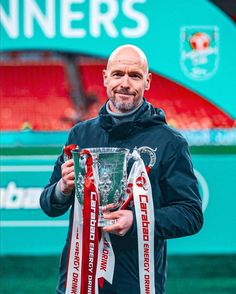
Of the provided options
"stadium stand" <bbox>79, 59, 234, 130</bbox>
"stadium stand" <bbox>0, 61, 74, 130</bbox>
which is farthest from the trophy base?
"stadium stand" <bbox>0, 61, 74, 130</bbox>

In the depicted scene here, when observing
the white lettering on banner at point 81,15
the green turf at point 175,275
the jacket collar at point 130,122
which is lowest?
the green turf at point 175,275

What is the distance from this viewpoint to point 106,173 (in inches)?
88.7

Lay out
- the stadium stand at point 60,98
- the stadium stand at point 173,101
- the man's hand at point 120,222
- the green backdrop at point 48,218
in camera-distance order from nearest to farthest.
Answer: the man's hand at point 120,222
the green backdrop at point 48,218
the stadium stand at point 173,101
the stadium stand at point 60,98

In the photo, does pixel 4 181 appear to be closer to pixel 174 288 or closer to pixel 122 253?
pixel 174 288

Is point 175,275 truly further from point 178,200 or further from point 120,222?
point 120,222

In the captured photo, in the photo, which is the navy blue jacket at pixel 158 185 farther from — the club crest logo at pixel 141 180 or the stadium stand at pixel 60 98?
the stadium stand at pixel 60 98

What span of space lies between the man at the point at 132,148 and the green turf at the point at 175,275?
2.59m

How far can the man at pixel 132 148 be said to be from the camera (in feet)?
7.70

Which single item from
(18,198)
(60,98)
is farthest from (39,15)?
(18,198)

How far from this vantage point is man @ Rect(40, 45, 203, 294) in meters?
2.35

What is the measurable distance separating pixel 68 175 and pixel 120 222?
180 mm

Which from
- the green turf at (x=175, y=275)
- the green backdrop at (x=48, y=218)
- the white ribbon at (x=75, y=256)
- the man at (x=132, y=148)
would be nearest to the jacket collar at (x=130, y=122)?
the man at (x=132, y=148)

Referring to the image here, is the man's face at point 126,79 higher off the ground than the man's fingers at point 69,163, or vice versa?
the man's face at point 126,79

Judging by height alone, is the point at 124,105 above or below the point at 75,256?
above
